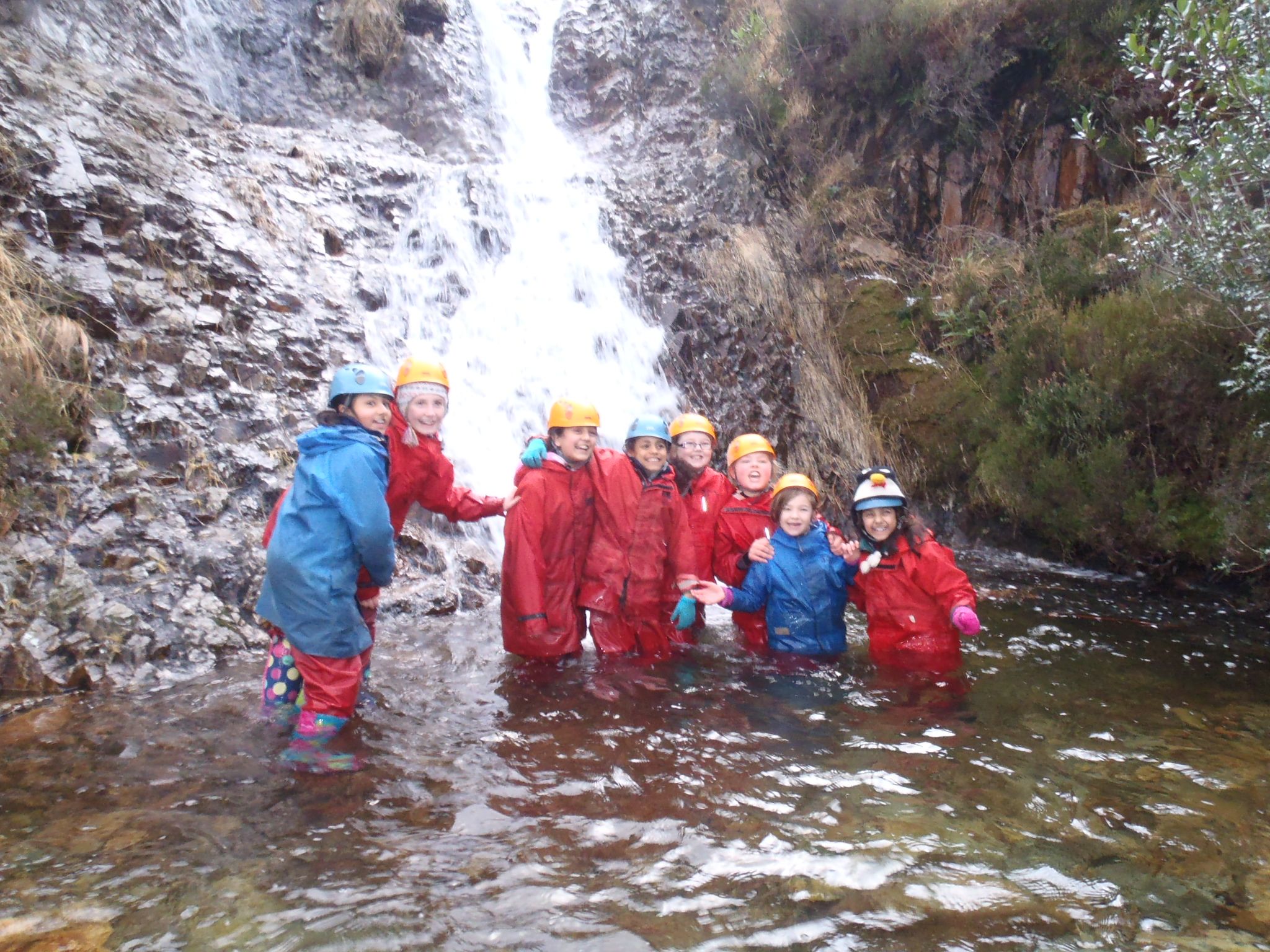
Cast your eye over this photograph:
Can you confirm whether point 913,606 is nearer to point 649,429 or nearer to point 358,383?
point 649,429

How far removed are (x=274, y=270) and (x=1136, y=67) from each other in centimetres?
646

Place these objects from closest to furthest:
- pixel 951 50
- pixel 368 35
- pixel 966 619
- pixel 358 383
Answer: pixel 358 383, pixel 966 619, pixel 951 50, pixel 368 35

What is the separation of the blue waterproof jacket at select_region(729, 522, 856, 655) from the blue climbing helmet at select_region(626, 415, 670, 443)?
0.87 m

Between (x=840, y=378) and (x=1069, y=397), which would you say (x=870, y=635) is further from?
(x=840, y=378)

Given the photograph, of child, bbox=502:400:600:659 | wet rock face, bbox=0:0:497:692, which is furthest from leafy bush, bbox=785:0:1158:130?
child, bbox=502:400:600:659

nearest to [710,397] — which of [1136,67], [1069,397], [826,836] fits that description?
[1069,397]

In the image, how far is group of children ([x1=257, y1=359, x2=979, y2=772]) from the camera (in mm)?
3947

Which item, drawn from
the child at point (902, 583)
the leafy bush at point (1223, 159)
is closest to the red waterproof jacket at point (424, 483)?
the child at point (902, 583)

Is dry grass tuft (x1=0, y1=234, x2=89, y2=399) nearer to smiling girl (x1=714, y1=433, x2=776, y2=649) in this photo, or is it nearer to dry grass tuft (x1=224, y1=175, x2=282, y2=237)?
dry grass tuft (x1=224, y1=175, x2=282, y2=237)

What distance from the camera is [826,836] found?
2.63m

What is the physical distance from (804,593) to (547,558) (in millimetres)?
1412

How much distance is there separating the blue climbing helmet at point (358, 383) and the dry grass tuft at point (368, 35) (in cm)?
1062

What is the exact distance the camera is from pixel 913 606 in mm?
4332

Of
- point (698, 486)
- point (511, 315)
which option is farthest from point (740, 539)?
point (511, 315)
